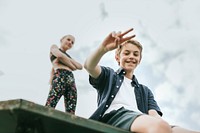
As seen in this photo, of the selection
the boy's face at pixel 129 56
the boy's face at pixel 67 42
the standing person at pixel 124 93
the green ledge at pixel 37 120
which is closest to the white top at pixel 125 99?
the standing person at pixel 124 93

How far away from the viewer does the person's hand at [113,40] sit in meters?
2.33

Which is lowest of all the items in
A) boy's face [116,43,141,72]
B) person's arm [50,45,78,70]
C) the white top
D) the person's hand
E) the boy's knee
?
the boy's knee

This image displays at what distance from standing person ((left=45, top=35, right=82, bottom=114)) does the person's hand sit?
316 centimetres

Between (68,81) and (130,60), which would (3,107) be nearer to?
(130,60)

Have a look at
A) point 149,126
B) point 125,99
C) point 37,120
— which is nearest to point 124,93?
point 125,99

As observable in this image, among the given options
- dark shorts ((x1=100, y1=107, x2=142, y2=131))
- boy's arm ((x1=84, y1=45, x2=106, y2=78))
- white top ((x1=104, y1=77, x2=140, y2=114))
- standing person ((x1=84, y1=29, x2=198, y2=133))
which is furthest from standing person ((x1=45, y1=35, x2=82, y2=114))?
dark shorts ((x1=100, y1=107, x2=142, y2=131))

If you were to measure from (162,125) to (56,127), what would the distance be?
75cm

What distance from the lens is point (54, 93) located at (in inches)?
215

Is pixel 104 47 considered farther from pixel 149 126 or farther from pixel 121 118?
pixel 149 126

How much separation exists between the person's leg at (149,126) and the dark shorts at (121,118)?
5 centimetres

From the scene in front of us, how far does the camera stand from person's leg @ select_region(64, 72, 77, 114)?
217 inches

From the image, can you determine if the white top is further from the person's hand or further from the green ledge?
the green ledge

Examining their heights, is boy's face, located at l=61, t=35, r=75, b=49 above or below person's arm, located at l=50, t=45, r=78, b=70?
above

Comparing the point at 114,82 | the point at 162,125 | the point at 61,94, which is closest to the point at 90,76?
the point at 114,82
